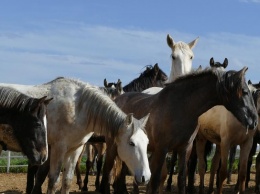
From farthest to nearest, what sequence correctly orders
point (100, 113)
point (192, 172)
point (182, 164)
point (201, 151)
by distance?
1. point (192, 172)
2. point (201, 151)
3. point (182, 164)
4. point (100, 113)

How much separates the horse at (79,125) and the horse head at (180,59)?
2.53 metres

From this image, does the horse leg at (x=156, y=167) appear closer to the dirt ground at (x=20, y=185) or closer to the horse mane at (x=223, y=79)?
the horse mane at (x=223, y=79)

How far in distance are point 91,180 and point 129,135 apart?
26.3ft

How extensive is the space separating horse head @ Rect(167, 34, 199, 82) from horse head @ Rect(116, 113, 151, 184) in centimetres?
272

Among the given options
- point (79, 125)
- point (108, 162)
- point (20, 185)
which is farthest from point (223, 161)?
point (20, 185)

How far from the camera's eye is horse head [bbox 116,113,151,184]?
7.92 meters

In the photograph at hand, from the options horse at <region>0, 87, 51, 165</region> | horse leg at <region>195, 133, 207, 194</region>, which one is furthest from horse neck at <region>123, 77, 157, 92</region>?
horse at <region>0, 87, 51, 165</region>

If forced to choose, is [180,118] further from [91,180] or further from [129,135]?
[91,180]

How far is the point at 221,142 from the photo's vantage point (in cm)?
1132

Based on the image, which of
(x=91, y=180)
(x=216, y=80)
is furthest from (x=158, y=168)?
(x=91, y=180)

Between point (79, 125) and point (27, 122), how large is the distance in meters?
2.02

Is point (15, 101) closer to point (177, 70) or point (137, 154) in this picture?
point (137, 154)

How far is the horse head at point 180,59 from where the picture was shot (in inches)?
431

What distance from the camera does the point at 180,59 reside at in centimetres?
1097
